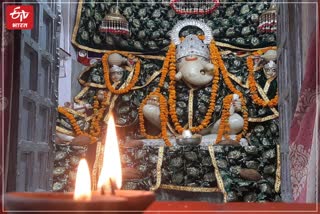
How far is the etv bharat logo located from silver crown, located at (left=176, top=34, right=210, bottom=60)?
4.58ft

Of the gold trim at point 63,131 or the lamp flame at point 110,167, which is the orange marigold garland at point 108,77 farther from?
the lamp flame at point 110,167

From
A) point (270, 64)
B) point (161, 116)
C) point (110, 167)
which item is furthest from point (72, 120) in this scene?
point (110, 167)

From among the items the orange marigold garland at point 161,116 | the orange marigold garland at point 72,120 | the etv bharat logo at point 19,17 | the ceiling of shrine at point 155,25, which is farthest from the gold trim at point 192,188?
the ceiling of shrine at point 155,25

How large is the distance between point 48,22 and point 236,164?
116 cm

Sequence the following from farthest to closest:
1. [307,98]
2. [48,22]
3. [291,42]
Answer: [48,22], [291,42], [307,98]

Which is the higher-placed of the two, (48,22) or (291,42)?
(48,22)

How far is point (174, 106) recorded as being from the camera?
298 cm

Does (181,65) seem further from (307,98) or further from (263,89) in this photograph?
(307,98)

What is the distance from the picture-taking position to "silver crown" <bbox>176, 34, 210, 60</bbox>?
3047 mm

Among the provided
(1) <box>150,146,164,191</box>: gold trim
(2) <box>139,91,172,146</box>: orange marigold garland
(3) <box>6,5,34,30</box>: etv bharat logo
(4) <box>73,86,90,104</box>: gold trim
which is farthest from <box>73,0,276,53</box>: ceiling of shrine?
(3) <box>6,5,34,30</box>: etv bharat logo

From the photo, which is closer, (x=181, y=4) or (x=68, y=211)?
(x=68, y=211)

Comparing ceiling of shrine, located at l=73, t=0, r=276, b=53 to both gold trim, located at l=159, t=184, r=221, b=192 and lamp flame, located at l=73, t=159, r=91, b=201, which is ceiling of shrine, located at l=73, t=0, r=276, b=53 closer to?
gold trim, located at l=159, t=184, r=221, b=192

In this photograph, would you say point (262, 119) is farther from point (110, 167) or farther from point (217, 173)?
point (110, 167)

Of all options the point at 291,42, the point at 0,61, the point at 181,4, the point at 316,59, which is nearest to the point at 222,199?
the point at 291,42
